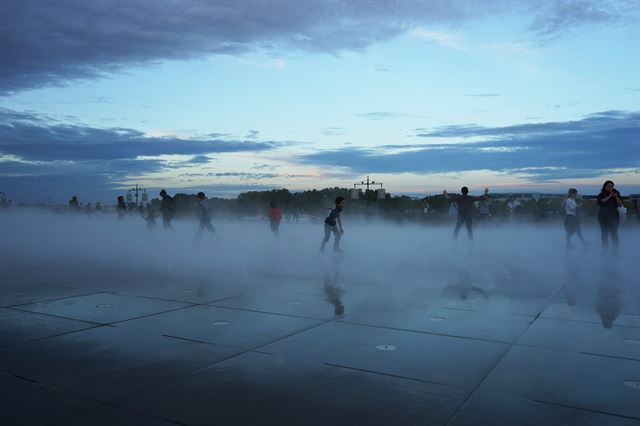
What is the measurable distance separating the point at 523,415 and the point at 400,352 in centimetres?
155

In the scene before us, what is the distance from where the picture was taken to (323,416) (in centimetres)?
363

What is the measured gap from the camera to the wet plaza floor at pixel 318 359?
12.1ft

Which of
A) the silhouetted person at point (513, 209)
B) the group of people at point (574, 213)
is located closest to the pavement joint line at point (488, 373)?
the group of people at point (574, 213)

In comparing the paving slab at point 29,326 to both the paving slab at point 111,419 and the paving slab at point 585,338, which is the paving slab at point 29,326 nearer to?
the paving slab at point 111,419

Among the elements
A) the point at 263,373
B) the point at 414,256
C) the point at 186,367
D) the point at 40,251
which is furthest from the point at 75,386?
the point at 40,251

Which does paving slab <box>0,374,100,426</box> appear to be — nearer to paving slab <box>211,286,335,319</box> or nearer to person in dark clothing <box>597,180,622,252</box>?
paving slab <box>211,286,335,319</box>

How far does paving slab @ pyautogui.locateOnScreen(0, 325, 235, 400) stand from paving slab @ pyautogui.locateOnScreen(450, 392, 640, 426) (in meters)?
2.30

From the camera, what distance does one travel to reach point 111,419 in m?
3.54

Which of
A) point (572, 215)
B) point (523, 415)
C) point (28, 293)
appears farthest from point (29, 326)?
point (572, 215)

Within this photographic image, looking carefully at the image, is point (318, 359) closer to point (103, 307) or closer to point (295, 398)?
point (295, 398)

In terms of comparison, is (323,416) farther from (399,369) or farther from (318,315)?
(318,315)

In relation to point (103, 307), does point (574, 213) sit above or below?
above

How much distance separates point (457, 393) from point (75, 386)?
2936 millimetres

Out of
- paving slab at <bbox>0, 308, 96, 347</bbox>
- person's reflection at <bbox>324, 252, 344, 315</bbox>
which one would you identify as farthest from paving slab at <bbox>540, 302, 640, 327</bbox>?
paving slab at <bbox>0, 308, 96, 347</bbox>
